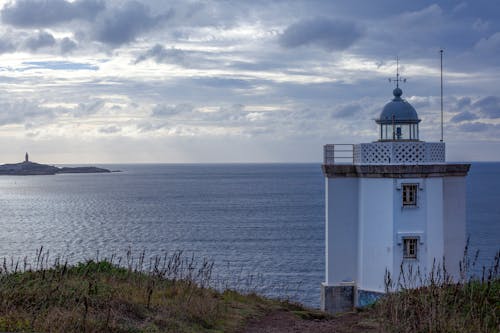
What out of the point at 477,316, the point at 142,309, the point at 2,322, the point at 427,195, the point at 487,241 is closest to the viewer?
the point at 2,322

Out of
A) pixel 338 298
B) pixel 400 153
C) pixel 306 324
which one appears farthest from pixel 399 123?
pixel 306 324

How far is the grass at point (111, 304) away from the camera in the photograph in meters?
6.94

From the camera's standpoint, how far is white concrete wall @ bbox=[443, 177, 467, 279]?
51.9 feet

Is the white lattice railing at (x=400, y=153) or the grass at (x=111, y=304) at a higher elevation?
the white lattice railing at (x=400, y=153)

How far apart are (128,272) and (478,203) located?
3267 inches

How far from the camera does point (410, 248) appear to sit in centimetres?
1526

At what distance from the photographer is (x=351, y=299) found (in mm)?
16062

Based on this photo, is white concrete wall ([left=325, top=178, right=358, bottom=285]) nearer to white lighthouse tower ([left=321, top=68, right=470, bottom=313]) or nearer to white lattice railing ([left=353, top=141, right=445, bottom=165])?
white lighthouse tower ([left=321, top=68, right=470, bottom=313])

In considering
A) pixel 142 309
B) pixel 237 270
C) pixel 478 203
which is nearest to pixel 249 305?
pixel 142 309

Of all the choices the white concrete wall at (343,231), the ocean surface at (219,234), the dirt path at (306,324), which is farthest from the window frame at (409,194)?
the ocean surface at (219,234)

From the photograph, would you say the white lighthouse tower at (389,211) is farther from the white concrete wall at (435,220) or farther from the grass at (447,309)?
the grass at (447,309)

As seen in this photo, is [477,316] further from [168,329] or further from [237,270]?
[237,270]

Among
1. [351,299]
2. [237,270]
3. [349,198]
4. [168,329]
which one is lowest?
[237,270]

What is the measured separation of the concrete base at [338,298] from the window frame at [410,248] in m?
1.88
